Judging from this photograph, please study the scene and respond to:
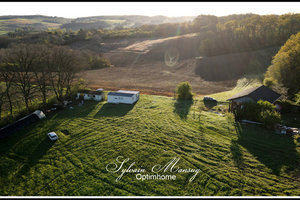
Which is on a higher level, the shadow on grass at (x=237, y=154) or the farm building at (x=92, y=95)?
the farm building at (x=92, y=95)

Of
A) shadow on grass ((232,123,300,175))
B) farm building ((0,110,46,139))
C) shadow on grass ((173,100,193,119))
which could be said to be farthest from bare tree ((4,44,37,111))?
shadow on grass ((232,123,300,175))

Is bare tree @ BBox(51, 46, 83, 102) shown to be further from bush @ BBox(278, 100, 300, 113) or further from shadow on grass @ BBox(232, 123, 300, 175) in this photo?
bush @ BBox(278, 100, 300, 113)

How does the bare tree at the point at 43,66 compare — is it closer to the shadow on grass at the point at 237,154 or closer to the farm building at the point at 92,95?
the farm building at the point at 92,95

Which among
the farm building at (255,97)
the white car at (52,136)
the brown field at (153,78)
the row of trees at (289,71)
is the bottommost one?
the white car at (52,136)

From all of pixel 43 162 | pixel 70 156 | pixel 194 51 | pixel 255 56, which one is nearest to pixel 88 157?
pixel 70 156

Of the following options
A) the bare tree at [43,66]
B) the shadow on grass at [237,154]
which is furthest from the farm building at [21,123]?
the shadow on grass at [237,154]

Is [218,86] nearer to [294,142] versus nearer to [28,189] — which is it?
[294,142]
